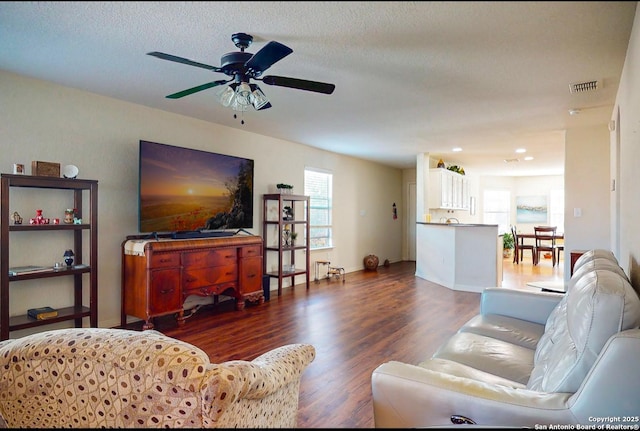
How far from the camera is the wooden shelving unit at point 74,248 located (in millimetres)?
2824

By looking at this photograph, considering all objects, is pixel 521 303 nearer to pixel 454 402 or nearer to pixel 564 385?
pixel 564 385

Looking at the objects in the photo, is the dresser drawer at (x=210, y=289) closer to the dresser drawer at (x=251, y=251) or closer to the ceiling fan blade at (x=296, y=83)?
the dresser drawer at (x=251, y=251)

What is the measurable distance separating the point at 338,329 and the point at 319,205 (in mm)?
3300

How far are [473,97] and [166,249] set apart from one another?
3373 millimetres

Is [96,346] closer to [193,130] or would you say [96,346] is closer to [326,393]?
[326,393]

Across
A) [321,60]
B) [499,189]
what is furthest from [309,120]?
[499,189]

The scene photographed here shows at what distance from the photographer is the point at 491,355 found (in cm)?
199

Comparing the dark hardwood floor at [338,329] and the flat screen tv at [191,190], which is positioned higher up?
the flat screen tv at [191,190]

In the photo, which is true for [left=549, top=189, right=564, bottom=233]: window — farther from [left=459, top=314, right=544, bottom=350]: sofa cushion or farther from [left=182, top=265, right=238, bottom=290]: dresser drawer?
[left=182, top=265, right=238, bottom=290]: dresser drawer

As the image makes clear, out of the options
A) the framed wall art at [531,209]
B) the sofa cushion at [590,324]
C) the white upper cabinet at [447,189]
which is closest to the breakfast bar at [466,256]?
the white upper cabinet at [447,189]

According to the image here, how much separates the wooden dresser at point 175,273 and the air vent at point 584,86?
12.2 ft

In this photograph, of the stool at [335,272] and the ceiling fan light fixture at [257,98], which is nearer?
the ceiling fan light fixture at [257,98]

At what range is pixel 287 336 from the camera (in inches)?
138

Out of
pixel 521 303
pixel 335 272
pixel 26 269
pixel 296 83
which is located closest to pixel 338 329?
pixel 521 303
